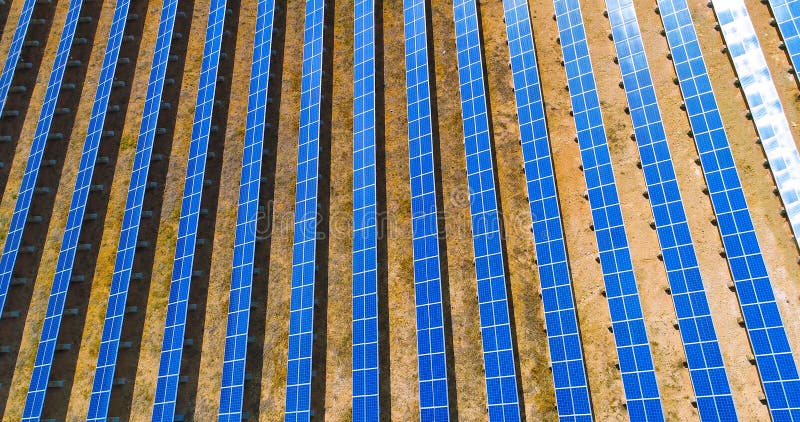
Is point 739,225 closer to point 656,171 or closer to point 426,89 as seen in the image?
point 656,171

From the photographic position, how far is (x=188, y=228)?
4300cm

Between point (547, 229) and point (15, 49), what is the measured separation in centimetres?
4565

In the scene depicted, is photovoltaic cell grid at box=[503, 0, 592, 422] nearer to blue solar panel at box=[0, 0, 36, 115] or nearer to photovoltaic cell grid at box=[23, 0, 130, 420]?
photovoltaic cell grid at box=[23, 0, 130, 420]

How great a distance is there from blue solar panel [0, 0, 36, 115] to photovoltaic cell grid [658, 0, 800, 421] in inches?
1964

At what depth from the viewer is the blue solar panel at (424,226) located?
36.3 m

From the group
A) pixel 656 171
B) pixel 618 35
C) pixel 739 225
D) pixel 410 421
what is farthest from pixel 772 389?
pixel 618 35

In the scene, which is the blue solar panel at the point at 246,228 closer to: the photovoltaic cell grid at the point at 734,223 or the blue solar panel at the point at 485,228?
the blue solar panel at the point at 485,228

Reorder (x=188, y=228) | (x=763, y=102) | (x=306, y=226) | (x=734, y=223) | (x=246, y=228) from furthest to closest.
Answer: (x=188, y=228) → (x=246, y=228) → (x=306, y=226) → (x=763, y=102) → (x=734, y=223)

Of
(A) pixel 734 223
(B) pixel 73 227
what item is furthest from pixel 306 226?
(A) pixel 734 223

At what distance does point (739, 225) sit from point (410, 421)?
2182cm

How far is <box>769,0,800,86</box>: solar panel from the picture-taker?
37281 mm

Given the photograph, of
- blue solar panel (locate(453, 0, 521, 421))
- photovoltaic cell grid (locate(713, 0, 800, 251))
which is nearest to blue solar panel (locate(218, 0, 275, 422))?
blue solar panel (locate(453, 0, 521, 421))

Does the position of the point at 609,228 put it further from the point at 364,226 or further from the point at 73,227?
the point at 73,227

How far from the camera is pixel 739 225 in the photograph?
34781mm
